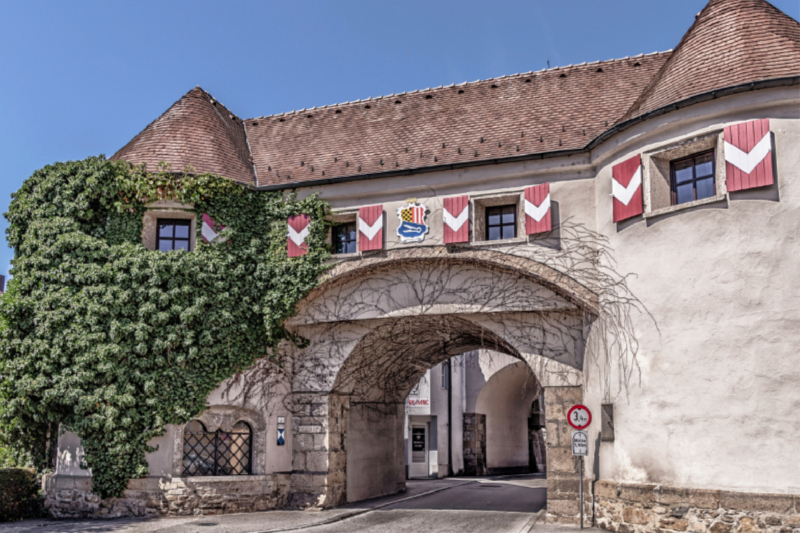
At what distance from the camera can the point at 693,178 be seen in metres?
13.2

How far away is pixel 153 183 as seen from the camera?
16344 millimetres

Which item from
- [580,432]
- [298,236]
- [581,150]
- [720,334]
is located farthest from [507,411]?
[720,334]

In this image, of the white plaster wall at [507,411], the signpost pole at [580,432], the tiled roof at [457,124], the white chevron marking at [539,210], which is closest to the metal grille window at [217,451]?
the tiled roof at [457,124]

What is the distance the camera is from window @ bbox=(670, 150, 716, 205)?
42.5 ft

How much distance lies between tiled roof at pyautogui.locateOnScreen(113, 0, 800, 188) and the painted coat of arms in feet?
2.90

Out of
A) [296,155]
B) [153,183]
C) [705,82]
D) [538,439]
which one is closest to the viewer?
[705,82]

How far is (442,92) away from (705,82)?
6911 mm

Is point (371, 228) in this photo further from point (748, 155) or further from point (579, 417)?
point (748, 155)

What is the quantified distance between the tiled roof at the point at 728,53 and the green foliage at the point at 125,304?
7.02 meters

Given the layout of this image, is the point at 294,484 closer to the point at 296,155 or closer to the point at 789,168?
the point at 296,155

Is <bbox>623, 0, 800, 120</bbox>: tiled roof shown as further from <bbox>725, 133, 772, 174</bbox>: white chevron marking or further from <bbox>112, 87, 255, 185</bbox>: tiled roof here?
<bbox>112, 87, 255, 185</bbox>: tiled roof

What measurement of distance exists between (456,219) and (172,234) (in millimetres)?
5978

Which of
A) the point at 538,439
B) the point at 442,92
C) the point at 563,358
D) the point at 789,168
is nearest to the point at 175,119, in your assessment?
the point at 442,92

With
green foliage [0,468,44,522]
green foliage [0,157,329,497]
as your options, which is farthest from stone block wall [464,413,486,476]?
green foliage [0,468,44,522]
